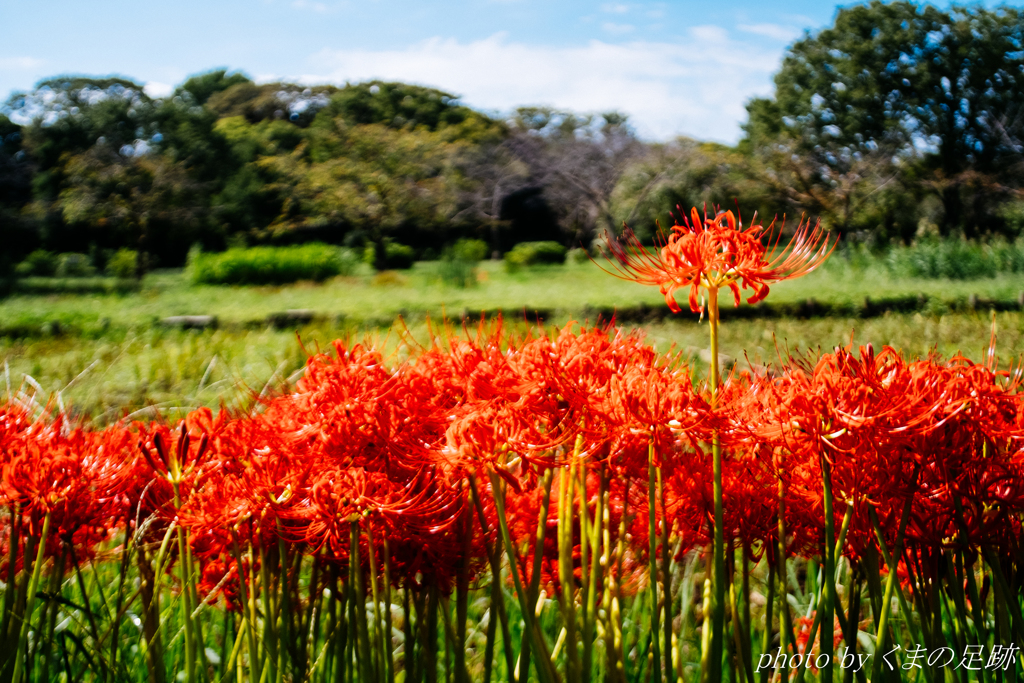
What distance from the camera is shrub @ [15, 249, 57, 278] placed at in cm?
974

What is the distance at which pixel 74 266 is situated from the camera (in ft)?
35.4

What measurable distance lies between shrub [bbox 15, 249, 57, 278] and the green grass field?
2.04 m

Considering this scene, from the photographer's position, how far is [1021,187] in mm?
3107

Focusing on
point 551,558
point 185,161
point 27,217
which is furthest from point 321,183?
point 551,558

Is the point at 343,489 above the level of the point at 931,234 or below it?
below

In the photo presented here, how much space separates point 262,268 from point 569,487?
32.0 feet

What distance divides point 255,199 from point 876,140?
1079 centimetres

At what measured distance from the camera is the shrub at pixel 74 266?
10234 millimetres

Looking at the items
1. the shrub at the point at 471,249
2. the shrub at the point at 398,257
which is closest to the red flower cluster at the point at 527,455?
the shrub at the point at 471,249

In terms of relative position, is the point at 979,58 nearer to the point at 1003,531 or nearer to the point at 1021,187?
the point at 1021,187

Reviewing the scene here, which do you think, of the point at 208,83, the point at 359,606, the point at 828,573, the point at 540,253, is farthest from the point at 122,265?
the point at 828,573

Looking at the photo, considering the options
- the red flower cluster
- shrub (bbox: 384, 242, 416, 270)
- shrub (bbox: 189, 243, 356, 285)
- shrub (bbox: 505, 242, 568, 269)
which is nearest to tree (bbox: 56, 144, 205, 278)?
shrub (bbox: 189, 243, 356, 285)

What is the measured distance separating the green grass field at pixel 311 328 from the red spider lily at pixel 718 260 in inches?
4.7

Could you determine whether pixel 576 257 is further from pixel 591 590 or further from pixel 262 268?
pixel 591 590
